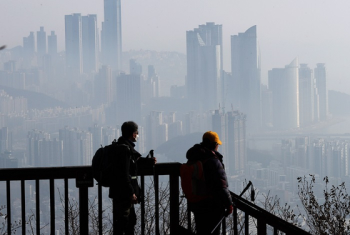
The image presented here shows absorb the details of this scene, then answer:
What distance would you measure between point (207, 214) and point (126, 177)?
32.3 inches

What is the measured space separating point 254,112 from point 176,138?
153ft

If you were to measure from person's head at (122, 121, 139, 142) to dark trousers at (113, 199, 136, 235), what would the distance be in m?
0.58

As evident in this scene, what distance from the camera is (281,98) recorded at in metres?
190

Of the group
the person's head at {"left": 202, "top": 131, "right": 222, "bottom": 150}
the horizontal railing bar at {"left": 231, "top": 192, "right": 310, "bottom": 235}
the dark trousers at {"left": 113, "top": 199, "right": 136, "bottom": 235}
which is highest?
the person's head at {"left": 202, "top": 131, "right": 222, "bottom": 150}

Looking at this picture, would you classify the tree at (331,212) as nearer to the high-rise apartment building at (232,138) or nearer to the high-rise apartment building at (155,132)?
the high-rise apartment building at (232,138)

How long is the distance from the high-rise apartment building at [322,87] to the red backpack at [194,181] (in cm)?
18520

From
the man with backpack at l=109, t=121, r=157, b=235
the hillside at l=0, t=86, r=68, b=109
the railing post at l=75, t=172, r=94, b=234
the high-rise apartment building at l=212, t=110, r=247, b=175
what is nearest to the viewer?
the man with backpack at l=109, t=121, r=157, b=235

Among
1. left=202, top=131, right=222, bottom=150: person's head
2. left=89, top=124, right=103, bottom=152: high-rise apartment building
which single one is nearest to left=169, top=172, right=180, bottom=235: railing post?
left=202, top=131, right=222, bottom=150: person's head

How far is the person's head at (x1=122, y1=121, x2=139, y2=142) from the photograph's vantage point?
4.93 m

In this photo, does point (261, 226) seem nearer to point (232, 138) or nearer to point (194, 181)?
point (194, 181)

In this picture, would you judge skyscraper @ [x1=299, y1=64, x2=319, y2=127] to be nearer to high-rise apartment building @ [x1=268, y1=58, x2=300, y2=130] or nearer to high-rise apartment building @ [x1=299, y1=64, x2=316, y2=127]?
high-rise apartment building @ [x1=299, y1=64, x2=316, y2=127]

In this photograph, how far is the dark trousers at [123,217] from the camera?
5.04 metres

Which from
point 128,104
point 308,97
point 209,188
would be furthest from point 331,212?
point 128,104

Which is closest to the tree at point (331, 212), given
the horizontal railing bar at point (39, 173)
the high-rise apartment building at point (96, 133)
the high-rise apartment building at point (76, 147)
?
the horizontal railing bar at point (39, 173)
